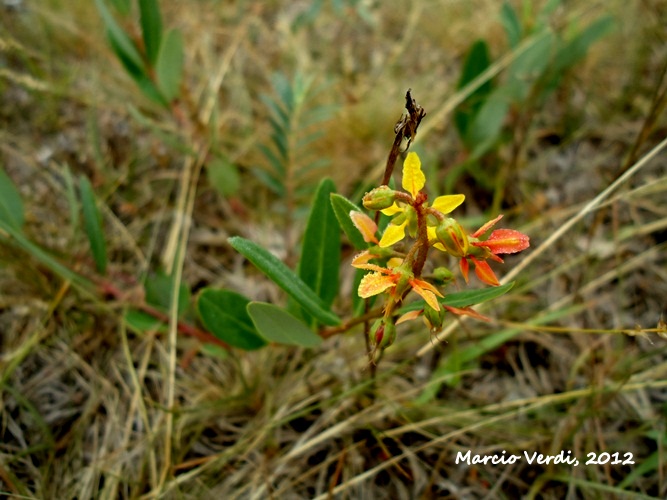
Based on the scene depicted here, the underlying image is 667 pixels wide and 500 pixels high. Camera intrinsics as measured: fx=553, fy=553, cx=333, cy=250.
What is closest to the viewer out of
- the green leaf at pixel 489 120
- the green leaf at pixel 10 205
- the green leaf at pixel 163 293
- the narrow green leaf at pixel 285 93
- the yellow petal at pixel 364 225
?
the yellow petal at pixel 364 225

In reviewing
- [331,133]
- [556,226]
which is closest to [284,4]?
[331,133]

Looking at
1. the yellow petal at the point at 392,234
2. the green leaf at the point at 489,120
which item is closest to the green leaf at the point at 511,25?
the green leaf at the point at 489,120

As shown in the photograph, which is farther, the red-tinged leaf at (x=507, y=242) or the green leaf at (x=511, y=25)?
the green leaf at (x=511, y=25)

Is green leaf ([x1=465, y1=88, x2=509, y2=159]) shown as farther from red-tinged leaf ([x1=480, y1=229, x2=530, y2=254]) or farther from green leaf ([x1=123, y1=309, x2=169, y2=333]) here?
green leaf ([x1=123, y1=309, x2=169, y2=333])

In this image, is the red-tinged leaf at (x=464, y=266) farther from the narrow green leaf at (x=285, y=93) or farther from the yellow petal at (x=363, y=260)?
the narrow green leaf at (x=285, y=93)

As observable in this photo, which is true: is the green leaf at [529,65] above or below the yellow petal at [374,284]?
above

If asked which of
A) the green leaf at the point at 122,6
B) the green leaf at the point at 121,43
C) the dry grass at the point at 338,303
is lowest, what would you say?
the dry grass at the point at 338,303

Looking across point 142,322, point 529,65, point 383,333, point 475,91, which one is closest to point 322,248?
point 383,333

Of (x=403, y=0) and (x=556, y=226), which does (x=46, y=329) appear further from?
(x=403, y=0)
